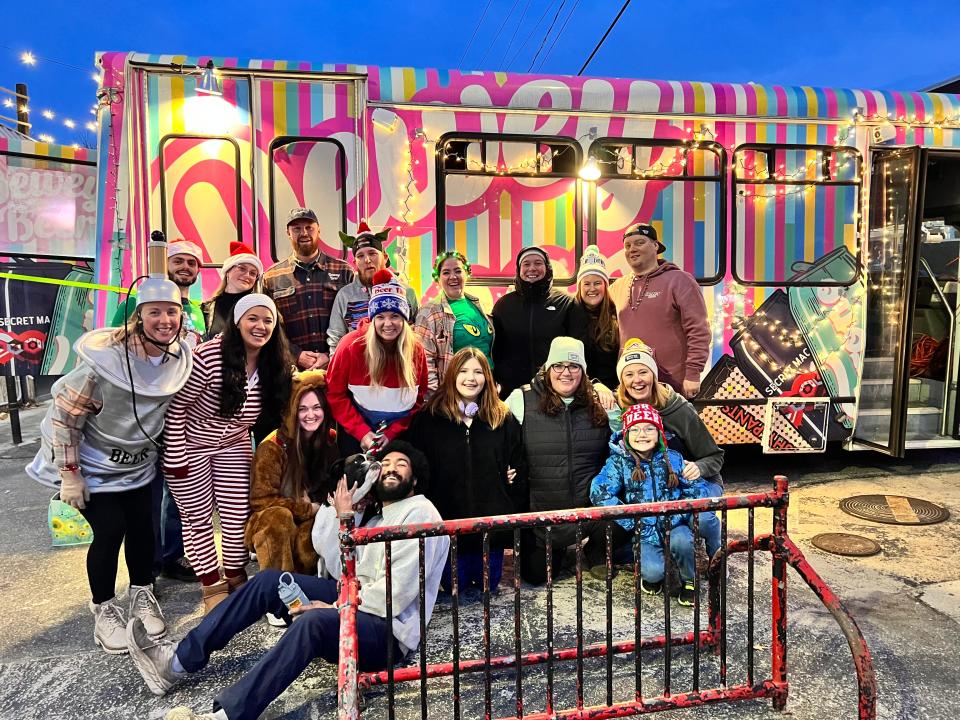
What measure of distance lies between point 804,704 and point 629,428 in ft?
4.64

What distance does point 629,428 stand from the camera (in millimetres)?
3451

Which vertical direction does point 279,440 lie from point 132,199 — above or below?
below

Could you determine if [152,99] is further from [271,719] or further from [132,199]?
[271,719]

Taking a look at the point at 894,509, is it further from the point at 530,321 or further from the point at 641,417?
the point at 530,321

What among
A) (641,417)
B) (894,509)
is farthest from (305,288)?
(894,509)

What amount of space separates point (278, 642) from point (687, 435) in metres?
2.34

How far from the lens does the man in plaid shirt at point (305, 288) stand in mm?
4195

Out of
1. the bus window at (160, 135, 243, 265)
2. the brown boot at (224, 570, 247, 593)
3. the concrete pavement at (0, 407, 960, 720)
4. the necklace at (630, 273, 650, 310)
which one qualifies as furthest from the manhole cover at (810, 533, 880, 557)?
the bus window at (160, 135, 243, 265)

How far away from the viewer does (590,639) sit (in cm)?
316

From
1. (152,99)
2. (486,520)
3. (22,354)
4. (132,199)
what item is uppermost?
(152,99)

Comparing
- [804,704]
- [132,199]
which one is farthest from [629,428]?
[132,199]

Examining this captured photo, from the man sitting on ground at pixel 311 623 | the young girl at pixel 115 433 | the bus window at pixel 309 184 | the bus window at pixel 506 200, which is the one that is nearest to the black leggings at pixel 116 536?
the young girl at pixel 115 433

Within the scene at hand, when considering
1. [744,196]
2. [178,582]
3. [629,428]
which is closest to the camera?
[629,428]

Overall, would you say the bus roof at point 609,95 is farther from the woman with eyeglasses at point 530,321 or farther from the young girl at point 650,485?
the young girl at point 650,485
